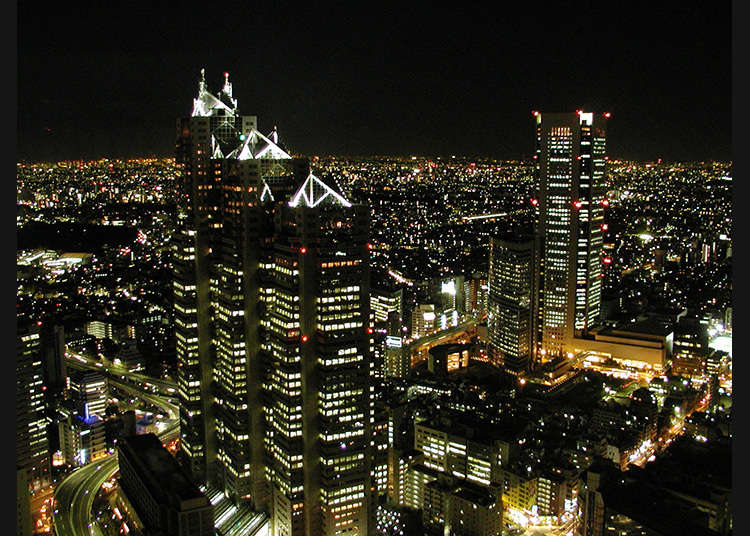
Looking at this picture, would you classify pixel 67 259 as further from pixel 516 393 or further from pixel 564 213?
pixel 564 213

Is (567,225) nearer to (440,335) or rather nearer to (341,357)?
(440,335)

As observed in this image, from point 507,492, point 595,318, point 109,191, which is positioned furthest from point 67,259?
point 595,318

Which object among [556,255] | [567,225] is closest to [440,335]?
[556,255]

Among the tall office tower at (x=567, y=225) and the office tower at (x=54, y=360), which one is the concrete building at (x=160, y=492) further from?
the tall office tower at (x=567, y=225)

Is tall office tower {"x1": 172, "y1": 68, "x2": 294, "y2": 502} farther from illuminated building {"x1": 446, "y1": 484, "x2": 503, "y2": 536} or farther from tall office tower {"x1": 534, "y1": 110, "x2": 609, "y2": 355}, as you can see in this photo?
tall office tower {"x1": 534, "y1": 110, "x2": 609, "y2": 355}

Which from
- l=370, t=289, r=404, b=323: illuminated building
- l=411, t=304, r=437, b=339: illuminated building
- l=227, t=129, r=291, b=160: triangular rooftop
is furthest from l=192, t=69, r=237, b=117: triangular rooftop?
l=411, t=304, r=437, b=339: illuminated building

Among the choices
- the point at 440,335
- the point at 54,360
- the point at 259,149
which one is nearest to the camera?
the point at 259,149
